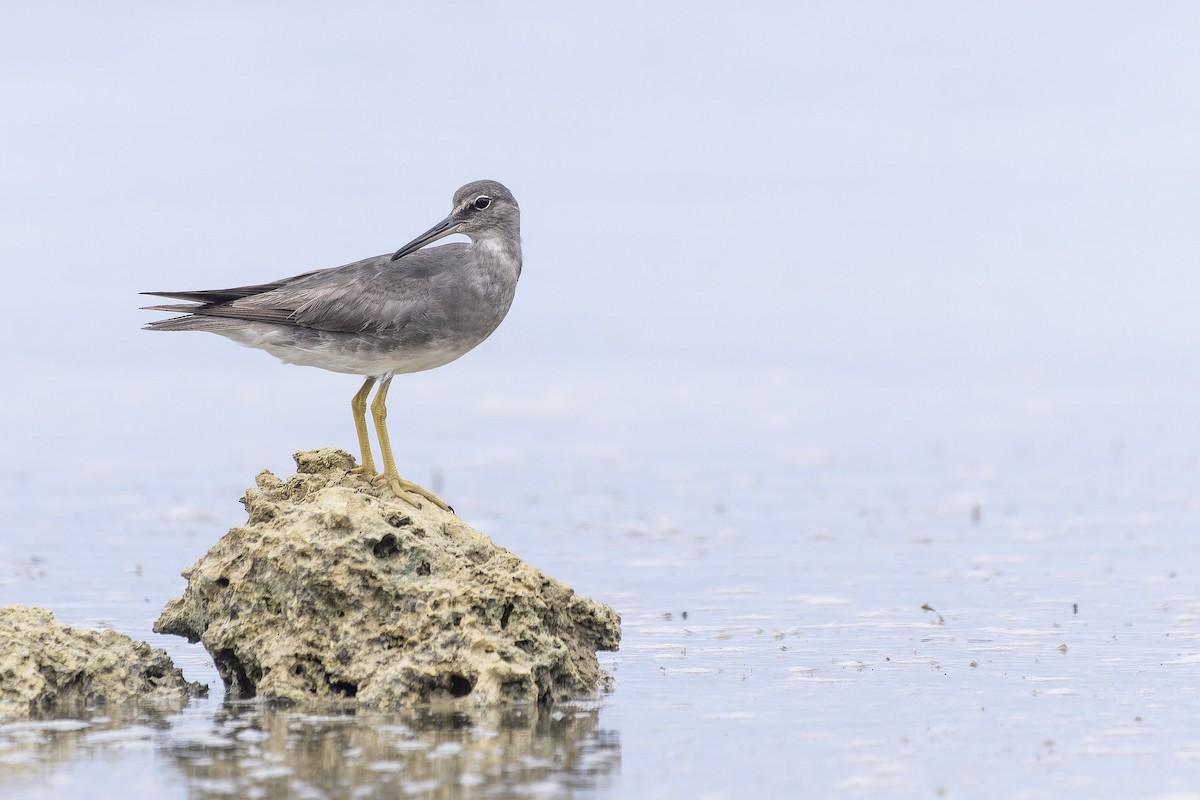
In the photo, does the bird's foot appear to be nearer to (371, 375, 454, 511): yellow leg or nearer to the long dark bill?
(371, 375, 454, 511): yellow leg

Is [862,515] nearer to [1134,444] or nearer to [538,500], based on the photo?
[538,500]

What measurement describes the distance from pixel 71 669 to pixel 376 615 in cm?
161

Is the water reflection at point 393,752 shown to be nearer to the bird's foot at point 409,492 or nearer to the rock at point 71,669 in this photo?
the rock at point 71,669

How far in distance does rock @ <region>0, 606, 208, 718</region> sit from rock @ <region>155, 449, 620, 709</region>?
35cm

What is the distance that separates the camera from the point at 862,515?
1781 cm

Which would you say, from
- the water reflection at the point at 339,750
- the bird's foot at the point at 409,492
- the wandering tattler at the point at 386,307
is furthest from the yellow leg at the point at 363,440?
the water reflection at the point at 339,750

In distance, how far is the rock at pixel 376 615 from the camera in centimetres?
872

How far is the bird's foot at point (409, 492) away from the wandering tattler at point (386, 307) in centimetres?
2

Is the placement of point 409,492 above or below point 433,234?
below

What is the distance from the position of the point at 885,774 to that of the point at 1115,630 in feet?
14.5

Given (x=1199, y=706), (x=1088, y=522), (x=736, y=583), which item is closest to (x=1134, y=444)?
(x=1088, y=522)

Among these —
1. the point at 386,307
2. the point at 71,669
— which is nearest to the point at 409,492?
the point at 386,307

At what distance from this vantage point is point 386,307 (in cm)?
1091

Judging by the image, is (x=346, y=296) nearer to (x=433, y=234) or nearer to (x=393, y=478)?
(x=433, y=234)
